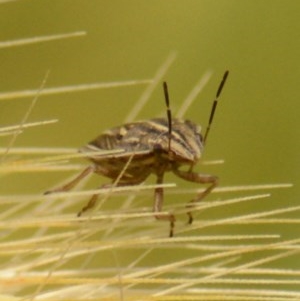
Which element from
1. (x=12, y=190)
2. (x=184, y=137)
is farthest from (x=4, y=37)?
(x=184, y=137)

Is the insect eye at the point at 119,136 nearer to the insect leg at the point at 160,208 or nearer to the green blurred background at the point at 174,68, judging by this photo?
the insect leg at the point at 160,208

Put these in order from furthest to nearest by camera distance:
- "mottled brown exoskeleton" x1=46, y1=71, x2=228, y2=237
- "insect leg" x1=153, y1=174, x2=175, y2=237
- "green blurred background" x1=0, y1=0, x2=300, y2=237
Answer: "green blurred background" x1=0, y1=0, x2=300, y2=237
"mottled brown exoskeleton" x1=46, y1=71, x2=228, y2=237
"insect leg" x1=153, y1=174, x2=175, y2=237

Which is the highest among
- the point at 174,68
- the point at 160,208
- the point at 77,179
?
the point at 174,68

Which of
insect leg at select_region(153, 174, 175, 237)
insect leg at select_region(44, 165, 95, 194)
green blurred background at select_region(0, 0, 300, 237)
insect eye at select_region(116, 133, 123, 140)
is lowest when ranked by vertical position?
insect leg at select_region(153, 174, 175, 237)

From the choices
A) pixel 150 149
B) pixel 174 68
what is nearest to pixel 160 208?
pixel 150 149

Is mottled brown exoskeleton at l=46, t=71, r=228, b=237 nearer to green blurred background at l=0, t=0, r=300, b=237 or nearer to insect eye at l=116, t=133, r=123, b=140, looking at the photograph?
insect eye at l=116, t=133, r=123, b=140

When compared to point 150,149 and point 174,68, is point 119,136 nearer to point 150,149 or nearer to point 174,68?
point 150,149

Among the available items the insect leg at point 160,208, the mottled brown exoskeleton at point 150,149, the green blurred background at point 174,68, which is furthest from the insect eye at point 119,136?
the green blurred background at point 174,68

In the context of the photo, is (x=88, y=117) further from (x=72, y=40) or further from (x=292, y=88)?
(x=292, y=88)

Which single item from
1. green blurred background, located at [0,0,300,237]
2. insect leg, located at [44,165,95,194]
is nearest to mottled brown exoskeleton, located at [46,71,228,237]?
insect leg, located at [44,165,95,194]
